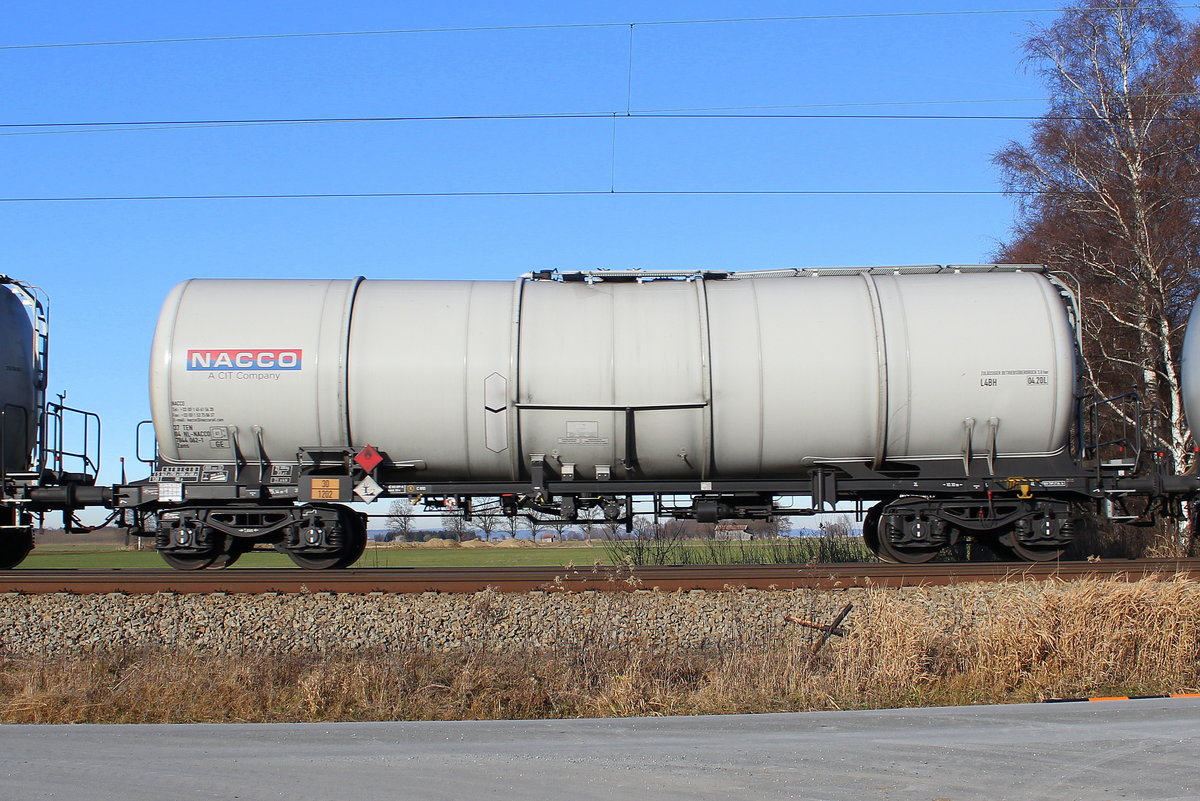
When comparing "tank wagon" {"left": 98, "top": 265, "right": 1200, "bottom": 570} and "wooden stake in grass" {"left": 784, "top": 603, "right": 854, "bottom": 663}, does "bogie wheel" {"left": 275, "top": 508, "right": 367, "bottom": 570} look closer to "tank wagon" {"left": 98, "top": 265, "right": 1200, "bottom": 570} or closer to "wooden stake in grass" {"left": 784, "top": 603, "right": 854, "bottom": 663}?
"tank wagon" {"left": 98, "top": 265, "right": 1200, "bottom": 570}

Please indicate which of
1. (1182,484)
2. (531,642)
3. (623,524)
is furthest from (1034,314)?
(531,642)

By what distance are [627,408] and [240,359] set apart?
4.78 m

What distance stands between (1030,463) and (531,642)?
671cm

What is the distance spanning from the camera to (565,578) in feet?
35.0

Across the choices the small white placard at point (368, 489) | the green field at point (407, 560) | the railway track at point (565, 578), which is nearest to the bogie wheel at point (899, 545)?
the railway track at point (565, 578)

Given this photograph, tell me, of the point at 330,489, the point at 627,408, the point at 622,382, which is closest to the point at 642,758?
the point at 627,408

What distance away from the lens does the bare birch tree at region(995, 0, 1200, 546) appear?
20.9 metres

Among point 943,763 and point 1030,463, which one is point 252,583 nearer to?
point 943,763

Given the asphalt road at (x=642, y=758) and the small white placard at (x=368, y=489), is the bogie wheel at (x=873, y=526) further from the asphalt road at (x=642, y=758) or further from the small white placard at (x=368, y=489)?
the small white placard at (x=368, y=489)

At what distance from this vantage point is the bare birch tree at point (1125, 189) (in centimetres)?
2086

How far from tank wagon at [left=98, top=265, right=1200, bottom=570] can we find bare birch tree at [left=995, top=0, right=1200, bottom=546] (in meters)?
9.93

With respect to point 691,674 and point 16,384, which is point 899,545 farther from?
point 16,384

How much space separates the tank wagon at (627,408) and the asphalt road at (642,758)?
18.0 feet

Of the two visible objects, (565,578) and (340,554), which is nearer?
(565,578)
